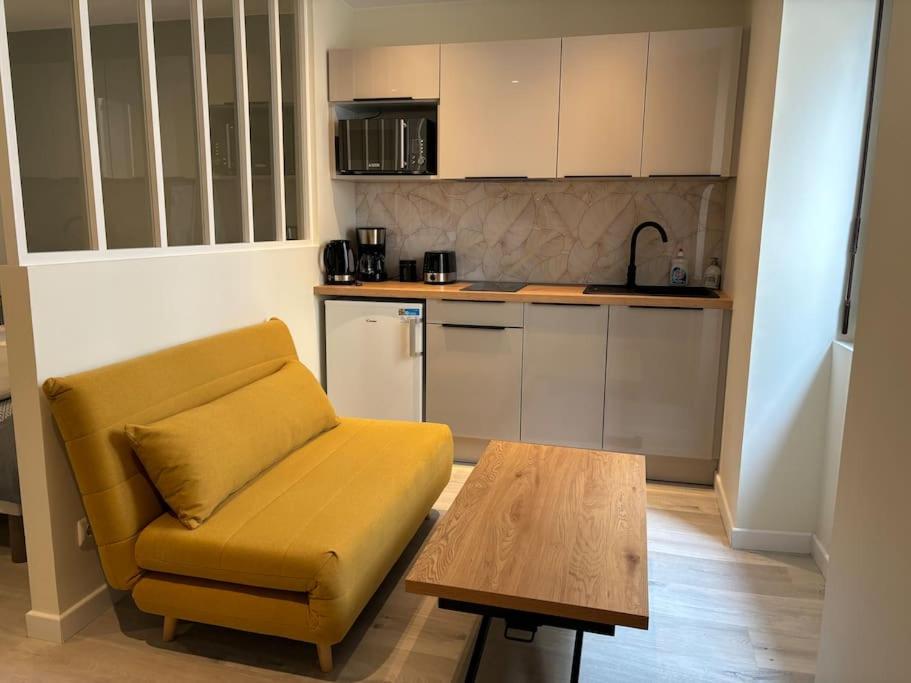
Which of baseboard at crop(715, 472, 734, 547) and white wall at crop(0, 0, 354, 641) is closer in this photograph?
white wall at crop(0, 0, 354, 641)

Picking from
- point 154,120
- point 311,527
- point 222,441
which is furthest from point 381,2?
point 311,527

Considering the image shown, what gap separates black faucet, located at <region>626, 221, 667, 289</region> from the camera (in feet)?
11.9

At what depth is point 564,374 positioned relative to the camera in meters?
3.43

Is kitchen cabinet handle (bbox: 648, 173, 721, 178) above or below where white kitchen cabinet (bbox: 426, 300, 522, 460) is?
above

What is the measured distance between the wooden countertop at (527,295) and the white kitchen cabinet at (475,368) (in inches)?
2.1

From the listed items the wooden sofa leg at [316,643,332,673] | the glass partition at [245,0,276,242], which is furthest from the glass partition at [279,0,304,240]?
the wooden sofa leg at [316,643,332,673]

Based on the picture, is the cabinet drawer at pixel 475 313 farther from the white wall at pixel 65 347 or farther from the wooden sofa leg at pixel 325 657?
the wooden sofa leg at pixel 325 657

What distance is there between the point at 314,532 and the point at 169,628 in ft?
2.09

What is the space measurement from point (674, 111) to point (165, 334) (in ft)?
8.52

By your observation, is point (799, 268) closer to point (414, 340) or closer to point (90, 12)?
point (414, 340)

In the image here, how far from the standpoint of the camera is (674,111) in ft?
10.9

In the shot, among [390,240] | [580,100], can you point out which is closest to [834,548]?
[580,100]

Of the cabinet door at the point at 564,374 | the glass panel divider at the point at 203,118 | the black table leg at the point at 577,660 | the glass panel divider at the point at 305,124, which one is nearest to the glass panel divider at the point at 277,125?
the glass panel divider at the point at 305,124

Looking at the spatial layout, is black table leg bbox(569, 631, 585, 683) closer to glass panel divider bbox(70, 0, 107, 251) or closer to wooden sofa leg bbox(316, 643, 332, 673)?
wooden sofa leg bbox(316, 643, 332, 673)
